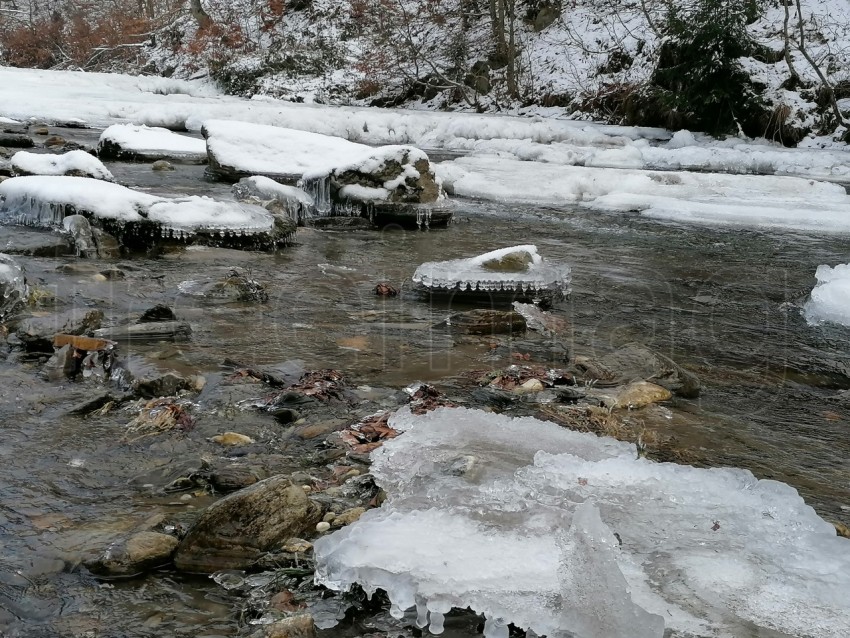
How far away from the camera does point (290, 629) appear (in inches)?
71.2

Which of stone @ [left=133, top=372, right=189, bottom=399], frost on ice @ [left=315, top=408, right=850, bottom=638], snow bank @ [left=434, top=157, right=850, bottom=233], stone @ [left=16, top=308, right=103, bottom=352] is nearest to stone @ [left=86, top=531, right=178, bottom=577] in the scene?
frost on ice @ [left=315, top=408, right=850, bottom=638]

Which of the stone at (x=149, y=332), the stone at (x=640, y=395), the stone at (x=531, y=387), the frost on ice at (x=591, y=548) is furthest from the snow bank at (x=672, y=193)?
the frost on ice at (x=591, y=548)

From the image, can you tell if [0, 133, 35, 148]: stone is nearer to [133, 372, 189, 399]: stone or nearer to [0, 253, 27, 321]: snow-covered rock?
[0, 253, 27, 321]: snow-covered rock

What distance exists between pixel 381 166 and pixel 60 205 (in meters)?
3.03

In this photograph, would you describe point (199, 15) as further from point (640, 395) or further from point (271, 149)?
point (640, 395)

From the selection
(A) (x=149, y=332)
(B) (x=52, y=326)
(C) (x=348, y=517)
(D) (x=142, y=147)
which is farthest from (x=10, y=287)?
(D) (x=142, y=147)

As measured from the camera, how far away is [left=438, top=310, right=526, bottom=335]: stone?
15.0 ft

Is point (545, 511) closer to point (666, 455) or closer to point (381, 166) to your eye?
point (666, 455)

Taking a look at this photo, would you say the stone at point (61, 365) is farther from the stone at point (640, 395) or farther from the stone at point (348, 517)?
the stone at point (640, 395)

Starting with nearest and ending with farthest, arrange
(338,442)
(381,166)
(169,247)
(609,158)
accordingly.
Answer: (338,442) < (169,247) < (381,166) < (609,158)

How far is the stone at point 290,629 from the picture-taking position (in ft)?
5.90

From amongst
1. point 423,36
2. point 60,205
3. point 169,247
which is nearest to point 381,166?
point 169,247

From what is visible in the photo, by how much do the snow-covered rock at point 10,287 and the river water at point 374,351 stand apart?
0.29 metres

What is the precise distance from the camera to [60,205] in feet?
20.9
